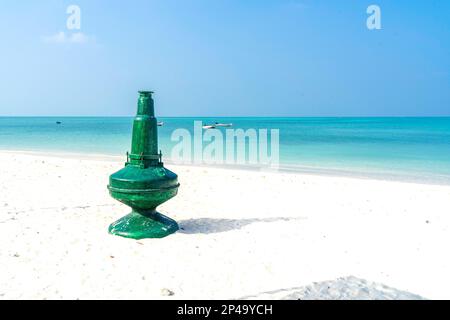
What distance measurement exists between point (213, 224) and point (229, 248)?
3.77 feet

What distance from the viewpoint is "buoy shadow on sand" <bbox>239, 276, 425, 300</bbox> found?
370 cm

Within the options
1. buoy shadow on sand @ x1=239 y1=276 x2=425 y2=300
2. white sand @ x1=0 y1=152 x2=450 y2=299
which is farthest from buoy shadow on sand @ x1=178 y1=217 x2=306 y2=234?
buoy shadow on sand @ x1=239 y1=276 x2=425 y2=300

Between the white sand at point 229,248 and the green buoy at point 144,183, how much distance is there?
0.19 m

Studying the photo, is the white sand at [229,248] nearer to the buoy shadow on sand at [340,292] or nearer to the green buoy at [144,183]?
the buoy shadow on sand at [340,292]

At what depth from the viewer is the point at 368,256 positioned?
487 cm

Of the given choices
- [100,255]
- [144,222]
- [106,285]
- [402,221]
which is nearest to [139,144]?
[144,222]

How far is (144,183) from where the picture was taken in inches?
194

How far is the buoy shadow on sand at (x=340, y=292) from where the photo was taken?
370 centimetres

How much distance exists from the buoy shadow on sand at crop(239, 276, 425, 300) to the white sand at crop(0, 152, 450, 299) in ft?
0.04

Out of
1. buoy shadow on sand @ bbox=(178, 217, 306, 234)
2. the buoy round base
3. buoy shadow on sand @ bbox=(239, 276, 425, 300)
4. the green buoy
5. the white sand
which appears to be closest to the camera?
buoy shadow on sand @ bbox=(239, 276, 425, 300)

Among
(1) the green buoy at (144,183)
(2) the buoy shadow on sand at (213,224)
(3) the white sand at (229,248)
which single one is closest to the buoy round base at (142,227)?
(1) the green buoy at (144,183)

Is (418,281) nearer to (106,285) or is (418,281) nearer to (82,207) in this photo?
(106,285)

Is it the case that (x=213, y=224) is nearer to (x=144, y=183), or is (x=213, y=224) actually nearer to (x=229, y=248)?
(x=229, y=248)

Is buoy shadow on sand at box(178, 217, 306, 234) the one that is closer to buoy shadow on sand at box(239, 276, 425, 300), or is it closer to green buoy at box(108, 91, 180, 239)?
green buoy at box(108, 91, 180, 239)
